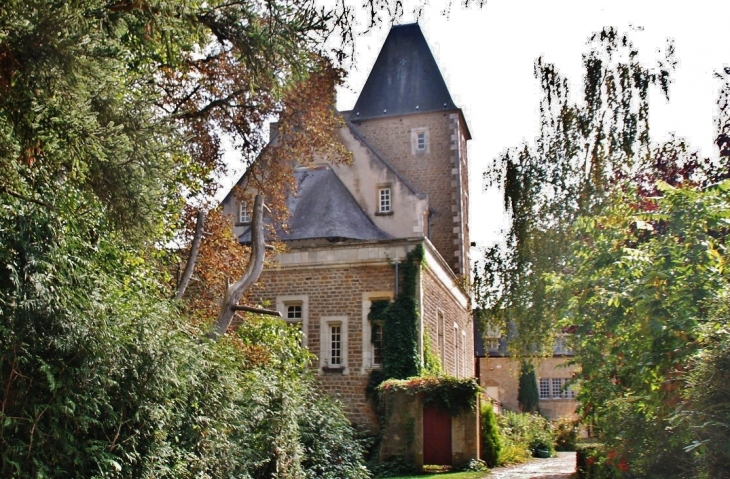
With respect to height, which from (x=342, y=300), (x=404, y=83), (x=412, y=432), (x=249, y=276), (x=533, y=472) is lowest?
(x=533, y=472)

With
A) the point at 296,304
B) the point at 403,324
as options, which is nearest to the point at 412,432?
the point at 403,324

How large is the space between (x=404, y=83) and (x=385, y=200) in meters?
6.71

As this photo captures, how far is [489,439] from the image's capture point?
20.5 metres

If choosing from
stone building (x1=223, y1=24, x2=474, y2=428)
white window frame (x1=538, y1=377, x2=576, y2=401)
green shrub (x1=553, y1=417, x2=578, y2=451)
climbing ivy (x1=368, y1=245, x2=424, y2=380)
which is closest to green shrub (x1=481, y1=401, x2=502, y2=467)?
stone building (x1=223, y1=24, x2=474, y2=428)

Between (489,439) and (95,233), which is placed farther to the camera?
(489,439)

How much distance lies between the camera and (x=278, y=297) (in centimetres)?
2123

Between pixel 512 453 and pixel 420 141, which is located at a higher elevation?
pixel 420 141

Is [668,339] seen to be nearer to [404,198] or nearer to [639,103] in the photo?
[639,103]

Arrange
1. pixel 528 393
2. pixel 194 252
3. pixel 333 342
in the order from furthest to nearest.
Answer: pixel 528 393, pixel 333 342, pixel 194 252

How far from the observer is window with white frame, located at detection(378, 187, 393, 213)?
24.4 m

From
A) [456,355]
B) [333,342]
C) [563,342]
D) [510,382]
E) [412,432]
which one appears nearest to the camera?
[563,342]

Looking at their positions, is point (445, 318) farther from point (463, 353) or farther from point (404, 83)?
point (404, 83)

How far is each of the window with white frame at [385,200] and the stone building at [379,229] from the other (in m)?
0.03

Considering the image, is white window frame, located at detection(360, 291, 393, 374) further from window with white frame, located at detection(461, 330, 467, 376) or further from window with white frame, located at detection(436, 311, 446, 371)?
window with white frame, located at detection(461, 330, 467, 376)
